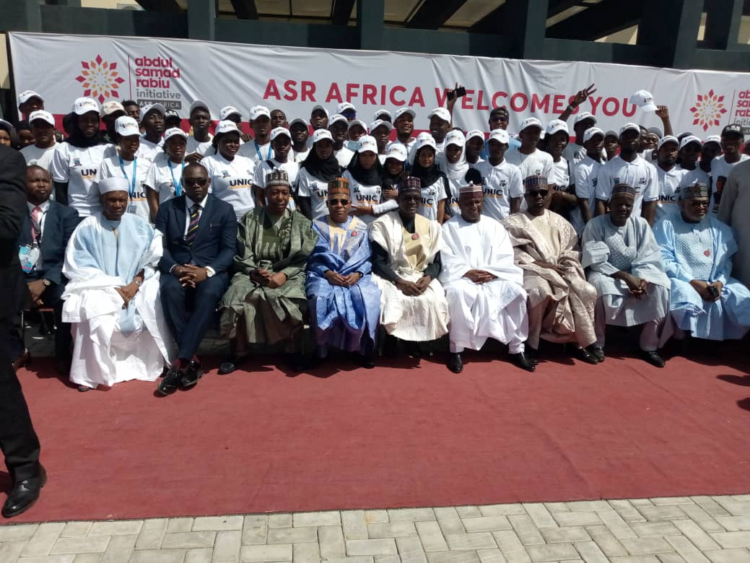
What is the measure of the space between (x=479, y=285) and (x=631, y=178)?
6.86 ft

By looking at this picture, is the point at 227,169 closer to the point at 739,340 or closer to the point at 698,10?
the point at 739,340

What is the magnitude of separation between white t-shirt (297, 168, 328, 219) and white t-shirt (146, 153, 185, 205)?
1.06m

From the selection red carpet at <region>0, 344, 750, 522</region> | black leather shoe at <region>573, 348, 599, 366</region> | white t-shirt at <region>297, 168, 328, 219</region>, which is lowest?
red carpet at <region>0, 344, 750, 522</region>

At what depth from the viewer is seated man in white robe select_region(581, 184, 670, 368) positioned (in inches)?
178

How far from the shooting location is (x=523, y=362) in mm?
4289

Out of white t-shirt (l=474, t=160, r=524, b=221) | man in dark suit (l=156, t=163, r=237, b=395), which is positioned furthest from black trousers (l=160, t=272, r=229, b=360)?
white t-shirt (l=474, t=160, r=524, b=221)

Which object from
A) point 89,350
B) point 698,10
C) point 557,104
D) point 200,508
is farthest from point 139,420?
point 698,10

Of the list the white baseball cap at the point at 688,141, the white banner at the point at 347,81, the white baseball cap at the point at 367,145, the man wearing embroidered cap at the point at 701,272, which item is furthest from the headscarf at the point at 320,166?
the white baseball cap at the point at 688,141

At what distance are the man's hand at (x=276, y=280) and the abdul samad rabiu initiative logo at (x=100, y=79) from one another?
4.56 metres

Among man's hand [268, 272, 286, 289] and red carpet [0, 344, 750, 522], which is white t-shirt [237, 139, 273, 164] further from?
red carpet [0, 344, 750, 522]

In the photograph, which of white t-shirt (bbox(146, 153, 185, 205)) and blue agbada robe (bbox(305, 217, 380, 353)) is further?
white t-shirt (bbox(146, 153, 185, 205))

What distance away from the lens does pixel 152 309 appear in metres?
3.93

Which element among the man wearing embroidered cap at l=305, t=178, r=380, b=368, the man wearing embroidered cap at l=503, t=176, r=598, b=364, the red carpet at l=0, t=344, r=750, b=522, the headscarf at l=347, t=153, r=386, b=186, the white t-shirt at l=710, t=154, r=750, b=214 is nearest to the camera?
the red carpet at l=0, t=344, r=750, b=522

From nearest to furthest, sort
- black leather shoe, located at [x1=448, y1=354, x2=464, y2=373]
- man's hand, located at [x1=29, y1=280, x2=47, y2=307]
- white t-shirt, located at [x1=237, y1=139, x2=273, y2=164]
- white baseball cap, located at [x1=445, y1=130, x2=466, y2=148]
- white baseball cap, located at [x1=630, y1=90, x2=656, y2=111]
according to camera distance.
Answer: man's hand, located at [x1=29, y1=280, x2=47, y2=307], black leather shoe, located at [x1=448, y1=354, x2=464, y2=373], white baseball cap, located at [x1=445, y1=130, x2=466, y2=148], white t-shirt, located at [x1=237, y1=139, x2=273, y2=164], white baseball cap, located at [x1=630, y1=90, x2=656, y2=111]
